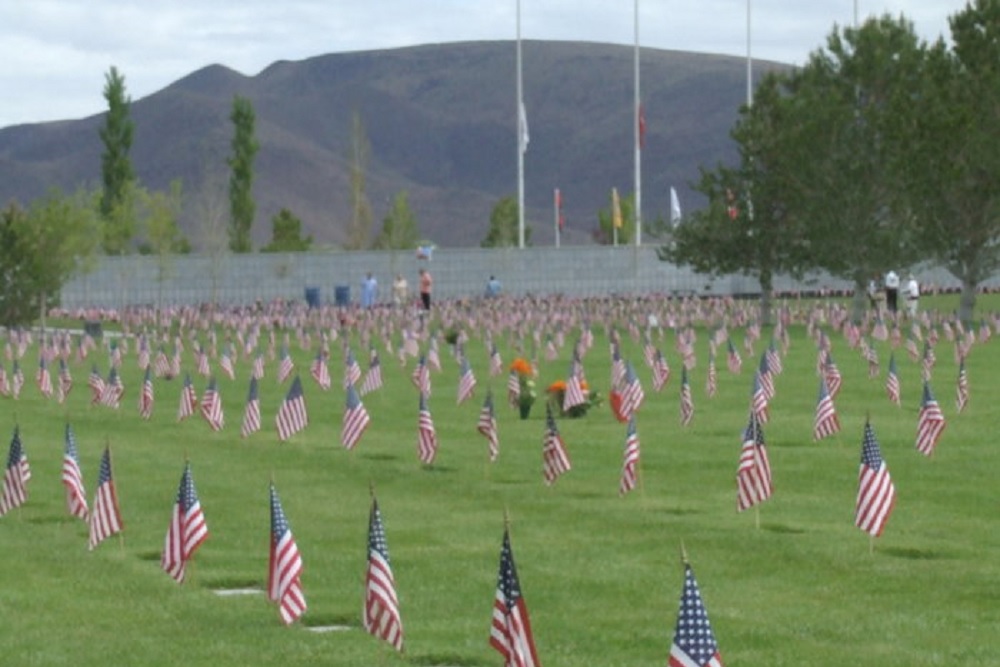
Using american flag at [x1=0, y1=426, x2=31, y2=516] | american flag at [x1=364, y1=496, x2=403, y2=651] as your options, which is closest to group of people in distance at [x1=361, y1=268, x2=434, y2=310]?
american flag at [x1=0, y1=426, x2=31, y2=516]

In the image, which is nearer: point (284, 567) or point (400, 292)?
point (284, 567)

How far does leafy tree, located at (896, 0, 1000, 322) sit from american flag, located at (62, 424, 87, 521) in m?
45.7

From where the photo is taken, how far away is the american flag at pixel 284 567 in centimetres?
1484

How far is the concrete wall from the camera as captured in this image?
9038 cm

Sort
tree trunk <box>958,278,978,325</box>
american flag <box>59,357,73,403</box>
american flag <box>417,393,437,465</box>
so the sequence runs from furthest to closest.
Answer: tree trunk <box>958,278,978,325</box>
american flag <box>59,357,73,403</box>
american flag <box>417,393,437,465</box>

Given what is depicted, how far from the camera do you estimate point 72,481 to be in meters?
21.7

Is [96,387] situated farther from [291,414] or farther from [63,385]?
[291,414]

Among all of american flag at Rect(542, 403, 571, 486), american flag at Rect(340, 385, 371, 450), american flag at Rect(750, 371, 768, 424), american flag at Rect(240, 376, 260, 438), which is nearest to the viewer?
american flag at Rect(542, 403, 571, 486)

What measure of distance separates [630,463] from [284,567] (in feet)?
28.3

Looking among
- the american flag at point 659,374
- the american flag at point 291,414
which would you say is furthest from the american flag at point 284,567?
the american flag at point 659,374

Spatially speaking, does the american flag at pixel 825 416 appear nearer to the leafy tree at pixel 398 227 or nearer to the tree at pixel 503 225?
the leafy tree at pixel 398 227

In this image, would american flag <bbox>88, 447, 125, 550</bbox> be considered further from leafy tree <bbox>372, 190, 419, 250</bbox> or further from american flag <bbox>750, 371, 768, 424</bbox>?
leafy tree <bbox>372, 190, 419, 250</bbox>

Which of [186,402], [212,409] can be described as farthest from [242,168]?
[212,409]

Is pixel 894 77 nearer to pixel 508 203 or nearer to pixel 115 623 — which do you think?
pixel 115 623
